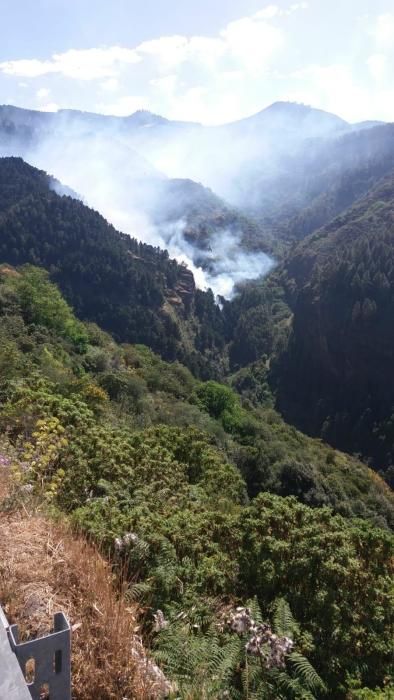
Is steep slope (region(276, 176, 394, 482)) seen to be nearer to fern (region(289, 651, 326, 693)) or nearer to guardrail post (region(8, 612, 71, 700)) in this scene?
fern (region(289, 651, 326, 693))

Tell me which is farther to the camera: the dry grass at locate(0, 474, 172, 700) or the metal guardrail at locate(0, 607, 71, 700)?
the dry grass at locate(0, 474, 172, 700)

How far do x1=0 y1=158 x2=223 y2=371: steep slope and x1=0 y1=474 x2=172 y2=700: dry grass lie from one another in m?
73.7

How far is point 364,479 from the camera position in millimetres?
43312

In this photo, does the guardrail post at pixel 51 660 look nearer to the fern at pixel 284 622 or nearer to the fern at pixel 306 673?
the fern at pixel 306 673

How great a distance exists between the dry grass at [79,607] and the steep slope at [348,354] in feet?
223

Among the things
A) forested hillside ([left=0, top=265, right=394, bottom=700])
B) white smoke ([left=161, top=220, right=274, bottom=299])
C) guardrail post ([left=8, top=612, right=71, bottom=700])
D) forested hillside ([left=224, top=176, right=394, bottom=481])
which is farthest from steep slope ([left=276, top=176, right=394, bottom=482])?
guardrail post ([left=8, top=612, right=71, bottom=700])

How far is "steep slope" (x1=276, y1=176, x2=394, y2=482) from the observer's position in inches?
2953

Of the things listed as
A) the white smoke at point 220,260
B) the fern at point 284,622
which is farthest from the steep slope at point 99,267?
the fern at point 284,622

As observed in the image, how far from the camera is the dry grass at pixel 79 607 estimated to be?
3.11m

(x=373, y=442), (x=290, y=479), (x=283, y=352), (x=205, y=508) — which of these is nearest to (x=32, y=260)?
(x=283, y=352)

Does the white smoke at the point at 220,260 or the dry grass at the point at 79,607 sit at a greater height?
the white smoke at the point at 220,260

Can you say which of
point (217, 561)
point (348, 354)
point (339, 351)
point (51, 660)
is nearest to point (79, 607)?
point (51, 660)

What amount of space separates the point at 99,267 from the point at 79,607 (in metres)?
84.7

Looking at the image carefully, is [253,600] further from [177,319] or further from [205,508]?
[177,319]
